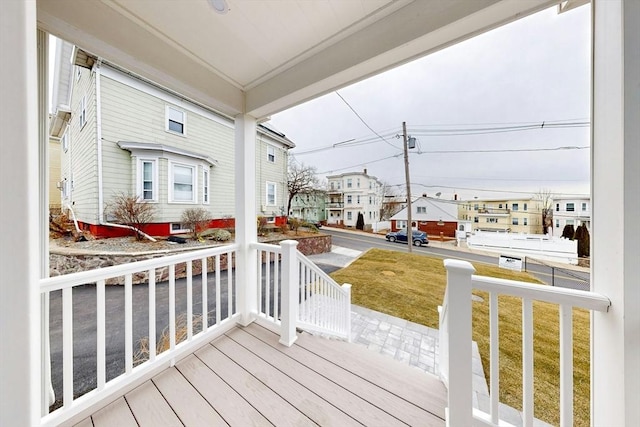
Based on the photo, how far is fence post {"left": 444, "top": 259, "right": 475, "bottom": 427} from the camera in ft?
3.29

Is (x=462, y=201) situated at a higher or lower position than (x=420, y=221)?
higher

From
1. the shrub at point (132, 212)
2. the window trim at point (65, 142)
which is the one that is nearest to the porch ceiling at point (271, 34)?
the shrub at point (132, 212)

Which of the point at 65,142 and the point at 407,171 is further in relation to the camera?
the point at 65,142

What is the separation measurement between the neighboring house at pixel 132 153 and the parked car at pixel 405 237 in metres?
2.37

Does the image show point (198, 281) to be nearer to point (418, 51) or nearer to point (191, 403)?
point (191, 403)

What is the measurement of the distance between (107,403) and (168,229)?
3.03 metres

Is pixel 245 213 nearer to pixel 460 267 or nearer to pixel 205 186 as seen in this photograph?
pixel 460 267

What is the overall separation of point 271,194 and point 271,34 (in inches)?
Result: 201

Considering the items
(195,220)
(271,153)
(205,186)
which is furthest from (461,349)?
(271,153)

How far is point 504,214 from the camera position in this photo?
1807 mm

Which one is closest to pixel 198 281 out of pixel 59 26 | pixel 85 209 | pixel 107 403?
pixel 85 209

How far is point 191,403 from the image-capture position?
1301mm

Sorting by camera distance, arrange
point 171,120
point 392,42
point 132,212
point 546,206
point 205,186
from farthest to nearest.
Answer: point 205,186 < point 171,120 < point 132,212 < point 546,206 < point 392,42
